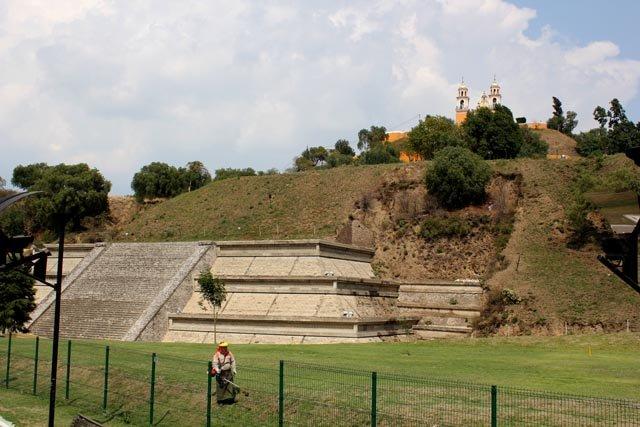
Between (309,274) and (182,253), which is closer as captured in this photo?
(309,274)

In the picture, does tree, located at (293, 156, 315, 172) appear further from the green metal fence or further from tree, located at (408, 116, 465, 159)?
the green metal fence

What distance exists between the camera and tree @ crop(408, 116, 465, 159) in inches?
3514

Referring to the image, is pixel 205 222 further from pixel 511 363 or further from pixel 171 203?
pixel 511 363

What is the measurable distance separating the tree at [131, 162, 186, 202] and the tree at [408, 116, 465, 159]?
1157 inches

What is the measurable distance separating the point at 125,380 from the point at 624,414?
14.2 m

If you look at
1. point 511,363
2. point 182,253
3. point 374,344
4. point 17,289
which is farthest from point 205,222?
point 511,363

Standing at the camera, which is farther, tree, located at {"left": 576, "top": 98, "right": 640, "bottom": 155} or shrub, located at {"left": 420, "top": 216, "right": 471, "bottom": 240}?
tree, located at {"left": 576, "top": 98, "right": 640, "bottom": 155}

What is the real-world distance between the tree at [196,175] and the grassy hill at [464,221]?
17.5 metres

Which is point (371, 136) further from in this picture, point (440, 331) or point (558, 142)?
point (440, 331)

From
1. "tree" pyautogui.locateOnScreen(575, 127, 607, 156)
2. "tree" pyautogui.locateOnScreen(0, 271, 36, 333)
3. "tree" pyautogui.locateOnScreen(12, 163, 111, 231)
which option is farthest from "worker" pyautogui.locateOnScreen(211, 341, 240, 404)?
"tree" pyautogui.locateOnScreen(575, 127, 607, 156)

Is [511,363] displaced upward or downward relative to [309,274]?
downward

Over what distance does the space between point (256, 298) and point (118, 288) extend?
32.6 feet

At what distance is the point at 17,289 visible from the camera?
138 feet

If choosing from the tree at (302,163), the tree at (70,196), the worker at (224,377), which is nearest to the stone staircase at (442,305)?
the worker at (224,377)
